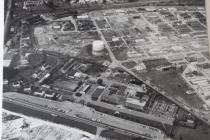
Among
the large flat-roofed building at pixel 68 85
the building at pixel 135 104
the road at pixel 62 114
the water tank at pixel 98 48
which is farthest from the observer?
the water tank at pixel 98 48

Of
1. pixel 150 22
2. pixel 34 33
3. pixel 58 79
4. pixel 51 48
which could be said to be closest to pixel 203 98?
pixel 150 22

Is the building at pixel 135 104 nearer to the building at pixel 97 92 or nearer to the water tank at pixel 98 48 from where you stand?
the building at pixel 97 92

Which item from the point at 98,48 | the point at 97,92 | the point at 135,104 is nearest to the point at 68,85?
the point at 97,92

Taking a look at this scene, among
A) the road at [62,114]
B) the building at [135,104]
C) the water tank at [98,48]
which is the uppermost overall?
the water tank at [98,48]

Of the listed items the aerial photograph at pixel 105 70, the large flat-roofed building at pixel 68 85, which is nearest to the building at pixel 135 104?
the aerial photograph at pixel 105 70

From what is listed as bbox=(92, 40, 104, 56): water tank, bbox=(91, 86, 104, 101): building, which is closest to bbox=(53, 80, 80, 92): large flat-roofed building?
bbox=(91, 86, 104, 101): building

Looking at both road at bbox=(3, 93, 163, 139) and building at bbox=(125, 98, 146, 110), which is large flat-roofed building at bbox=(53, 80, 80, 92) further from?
building at bbox=(125, 98, 146, 110)

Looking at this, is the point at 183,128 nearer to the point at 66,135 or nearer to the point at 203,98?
the point at 203,98
